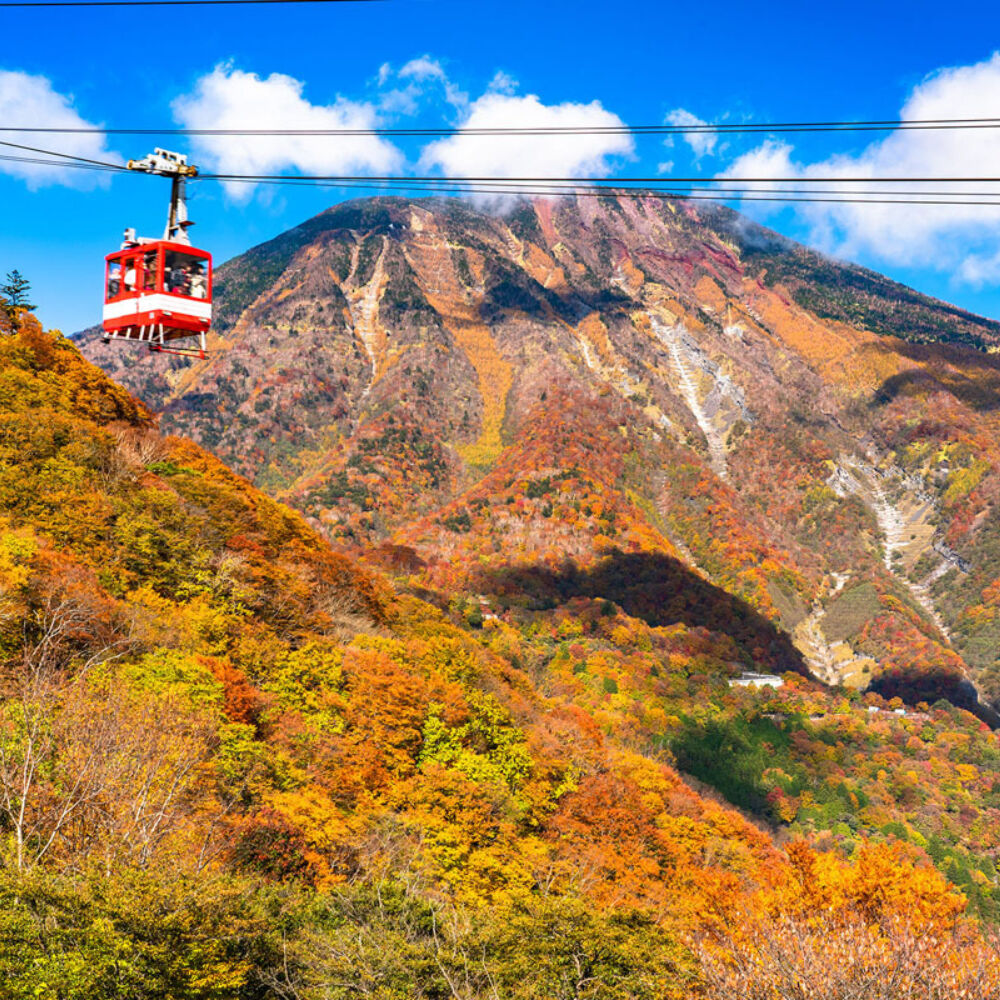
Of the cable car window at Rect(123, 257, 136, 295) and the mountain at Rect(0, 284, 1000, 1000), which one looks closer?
the mountain at Rect(0, 284, 1000, 1000)

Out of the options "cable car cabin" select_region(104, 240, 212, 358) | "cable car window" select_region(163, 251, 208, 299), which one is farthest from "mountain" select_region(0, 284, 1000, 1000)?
"cable car window" select_region(163, 251, 208, 299)

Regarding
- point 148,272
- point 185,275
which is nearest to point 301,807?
point 185,275

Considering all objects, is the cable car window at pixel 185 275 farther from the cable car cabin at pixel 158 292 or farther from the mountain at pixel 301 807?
the mountain at pixel 301 807

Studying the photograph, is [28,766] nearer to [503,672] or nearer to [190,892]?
[190,892]

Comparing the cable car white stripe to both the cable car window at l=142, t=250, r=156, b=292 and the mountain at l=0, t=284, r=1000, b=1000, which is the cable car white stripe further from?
the mountain at l=0, t=284, r=1000, b=1000

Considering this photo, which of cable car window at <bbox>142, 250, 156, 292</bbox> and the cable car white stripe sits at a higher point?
cable car window at <bbox>142, 250, 156, 292</bbox>

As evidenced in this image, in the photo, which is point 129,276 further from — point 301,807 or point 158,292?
point 301,807

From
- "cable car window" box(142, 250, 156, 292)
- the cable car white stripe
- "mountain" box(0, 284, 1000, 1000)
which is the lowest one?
"mountain" box(0, 284, 1000, 1000)
